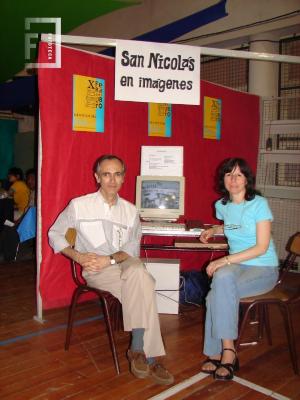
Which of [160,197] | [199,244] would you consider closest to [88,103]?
[160,197]

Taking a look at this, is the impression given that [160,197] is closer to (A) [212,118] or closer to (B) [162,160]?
(B) [162,160]

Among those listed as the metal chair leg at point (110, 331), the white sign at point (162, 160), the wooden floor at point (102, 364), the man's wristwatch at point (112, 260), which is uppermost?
the white sign at point (162, 160)

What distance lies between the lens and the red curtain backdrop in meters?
2.94

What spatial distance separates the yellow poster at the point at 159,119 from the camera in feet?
12.2

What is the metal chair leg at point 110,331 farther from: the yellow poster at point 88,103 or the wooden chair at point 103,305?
the yellow poster at point 88,103

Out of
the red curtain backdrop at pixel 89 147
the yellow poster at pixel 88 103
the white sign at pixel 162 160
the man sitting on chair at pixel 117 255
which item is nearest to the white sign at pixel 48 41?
the red curtain backdrop at pixel 89 147

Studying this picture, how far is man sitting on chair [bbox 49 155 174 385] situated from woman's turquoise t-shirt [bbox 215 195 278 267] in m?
0.61

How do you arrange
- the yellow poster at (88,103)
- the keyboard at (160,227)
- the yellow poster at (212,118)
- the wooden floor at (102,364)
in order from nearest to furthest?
the wooden floor at (102,364)
the keyboard at (160,227)
the yellow poster at (88,103)
the yellow poster at (212,118)

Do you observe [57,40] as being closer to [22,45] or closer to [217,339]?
[22,45]

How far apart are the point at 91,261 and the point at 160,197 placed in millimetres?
1147

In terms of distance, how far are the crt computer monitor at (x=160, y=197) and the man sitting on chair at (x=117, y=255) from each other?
0.65 metres

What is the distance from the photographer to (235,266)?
2.38 metres

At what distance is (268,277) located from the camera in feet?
7.72

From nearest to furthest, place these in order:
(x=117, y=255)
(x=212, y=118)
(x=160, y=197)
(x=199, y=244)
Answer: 1. (x=117, y=255)
2. (x=199, y=244)
3. (x=160, y=197)
4. (x=212, y=118)
